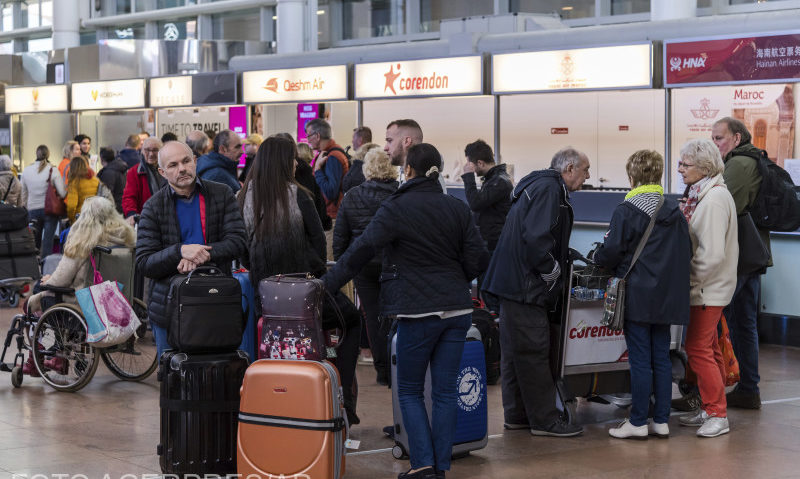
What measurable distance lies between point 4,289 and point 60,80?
24.3 ft

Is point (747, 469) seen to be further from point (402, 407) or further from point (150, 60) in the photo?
point (150, 60)

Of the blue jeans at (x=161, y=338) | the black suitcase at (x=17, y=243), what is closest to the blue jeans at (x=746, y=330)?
the blue jeans at (x=161, y=338)

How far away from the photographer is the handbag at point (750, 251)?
7.35 metres

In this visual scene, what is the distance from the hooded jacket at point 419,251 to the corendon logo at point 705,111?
653 centimetres

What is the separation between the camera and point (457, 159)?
1453 centimetres

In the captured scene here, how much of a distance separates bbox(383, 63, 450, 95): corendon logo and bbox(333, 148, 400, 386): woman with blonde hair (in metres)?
4.44

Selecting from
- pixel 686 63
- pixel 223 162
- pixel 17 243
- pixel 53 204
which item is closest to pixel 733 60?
pixel 686 63

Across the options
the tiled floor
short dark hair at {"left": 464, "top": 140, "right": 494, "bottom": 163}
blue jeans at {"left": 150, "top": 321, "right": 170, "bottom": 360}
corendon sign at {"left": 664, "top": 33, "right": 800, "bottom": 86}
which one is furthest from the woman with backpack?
blue jeans at {"left": 150, "top": 321, "right": 170, "bottom": 360}

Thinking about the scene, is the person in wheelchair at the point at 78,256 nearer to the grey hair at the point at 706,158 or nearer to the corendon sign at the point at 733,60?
the grey hair at the point at 706,158

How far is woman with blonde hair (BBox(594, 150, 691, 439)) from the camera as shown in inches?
256

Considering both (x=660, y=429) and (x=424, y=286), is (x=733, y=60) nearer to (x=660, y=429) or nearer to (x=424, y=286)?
(x=660, y=429)

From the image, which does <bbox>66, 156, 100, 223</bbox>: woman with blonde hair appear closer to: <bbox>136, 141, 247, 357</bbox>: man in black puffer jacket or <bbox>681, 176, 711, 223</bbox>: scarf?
<bbox>136, 141, 247, 357</bbox>: man in black puffer jacket

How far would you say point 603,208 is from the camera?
11281 millimetres

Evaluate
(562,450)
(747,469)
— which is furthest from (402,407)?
(747,469)
